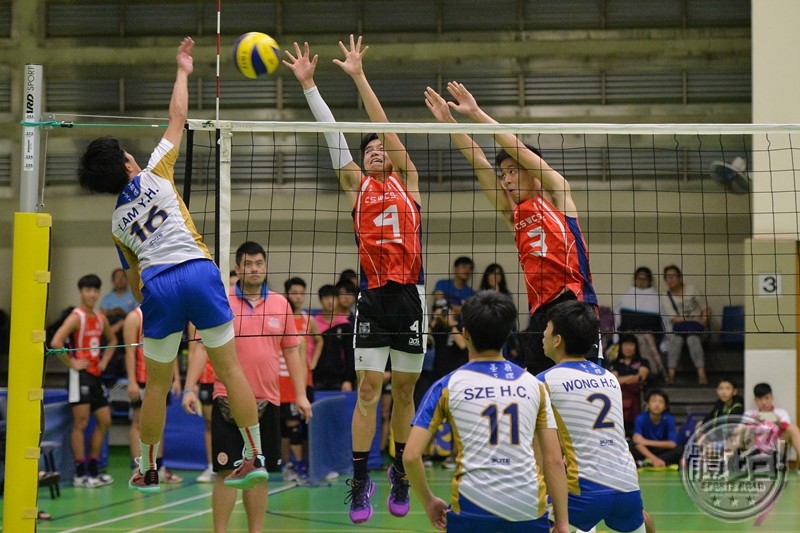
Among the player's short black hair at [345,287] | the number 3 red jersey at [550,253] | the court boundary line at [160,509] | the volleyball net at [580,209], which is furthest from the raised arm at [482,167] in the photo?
the volleyball net at [580,209]

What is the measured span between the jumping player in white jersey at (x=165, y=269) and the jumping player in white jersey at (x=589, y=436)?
1.84 m

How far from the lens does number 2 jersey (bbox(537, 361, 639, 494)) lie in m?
5.37

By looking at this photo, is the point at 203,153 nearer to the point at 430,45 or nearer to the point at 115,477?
Result: the point at 430,45

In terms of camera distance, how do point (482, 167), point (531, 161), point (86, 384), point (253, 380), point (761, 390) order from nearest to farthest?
point (531, 161)
point (482, 167)
point (253, 380)
point (86, 384)
point (761, 390)

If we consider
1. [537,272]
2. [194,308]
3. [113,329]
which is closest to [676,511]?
[537,272]

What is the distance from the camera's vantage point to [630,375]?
523 inches

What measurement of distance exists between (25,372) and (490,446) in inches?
123

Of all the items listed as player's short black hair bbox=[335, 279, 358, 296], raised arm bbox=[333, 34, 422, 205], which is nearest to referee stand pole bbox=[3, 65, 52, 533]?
raised arm bbox=[333, 34, 422, 205]

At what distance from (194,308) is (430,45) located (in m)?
10.7

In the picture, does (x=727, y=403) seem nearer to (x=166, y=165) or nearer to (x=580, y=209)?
(x=580, y=209)

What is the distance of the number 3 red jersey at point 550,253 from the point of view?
7.04 metres

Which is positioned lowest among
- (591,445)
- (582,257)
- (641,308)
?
(591,445)

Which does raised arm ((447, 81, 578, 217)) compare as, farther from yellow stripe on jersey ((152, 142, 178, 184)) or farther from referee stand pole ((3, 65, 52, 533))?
referee stand pole ((3, 65, 52, 533))

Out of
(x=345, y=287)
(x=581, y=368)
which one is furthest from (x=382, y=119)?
(x=345, y=287)
